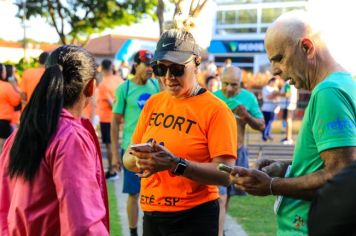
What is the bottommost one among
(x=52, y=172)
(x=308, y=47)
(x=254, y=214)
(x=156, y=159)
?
(x=254, y=214)

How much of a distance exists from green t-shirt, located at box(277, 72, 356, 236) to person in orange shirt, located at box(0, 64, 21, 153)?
7602 mm

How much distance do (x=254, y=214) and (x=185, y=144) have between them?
4.26 metres

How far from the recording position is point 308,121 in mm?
2348

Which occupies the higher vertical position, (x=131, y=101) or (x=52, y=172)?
(x=52, y=172)

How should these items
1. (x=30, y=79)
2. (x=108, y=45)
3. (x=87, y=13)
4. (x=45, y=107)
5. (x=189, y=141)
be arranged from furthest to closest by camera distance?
(x=108, y=45)
(x=87, y=13)
(x=30, y=79)
(x=189, y=141)
(x=45, y=107)

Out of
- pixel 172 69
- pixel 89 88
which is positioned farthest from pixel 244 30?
pixel 89 88

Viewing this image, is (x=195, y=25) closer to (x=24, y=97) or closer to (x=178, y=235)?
(x=178, y=235)

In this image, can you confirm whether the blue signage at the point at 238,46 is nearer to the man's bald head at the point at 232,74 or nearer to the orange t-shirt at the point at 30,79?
the orange t-shirt at the point at 30,79

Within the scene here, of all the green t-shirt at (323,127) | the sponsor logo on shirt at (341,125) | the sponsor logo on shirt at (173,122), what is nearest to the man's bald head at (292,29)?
the green t-shirt at (323,127)

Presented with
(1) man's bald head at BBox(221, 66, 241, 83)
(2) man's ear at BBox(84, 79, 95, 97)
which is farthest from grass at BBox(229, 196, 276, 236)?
(2) man's ear at BBox(84, 79, 95, 97)

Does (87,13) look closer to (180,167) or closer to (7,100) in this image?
(7,100)

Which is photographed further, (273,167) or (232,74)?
(232,74)

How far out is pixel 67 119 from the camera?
237 centimetres

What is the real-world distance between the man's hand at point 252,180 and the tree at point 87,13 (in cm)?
2006
